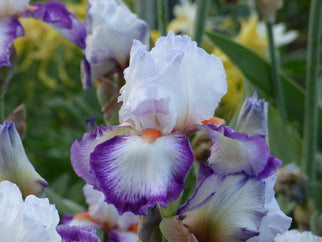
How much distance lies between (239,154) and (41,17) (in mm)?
248

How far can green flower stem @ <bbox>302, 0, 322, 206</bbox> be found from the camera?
0.51 m

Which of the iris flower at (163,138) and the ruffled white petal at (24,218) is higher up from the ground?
the iris flower at (163,138)

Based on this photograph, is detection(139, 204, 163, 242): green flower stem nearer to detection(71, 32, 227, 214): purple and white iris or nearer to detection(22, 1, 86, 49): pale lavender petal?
A: detection(71, 32, 227, 214): purple and white iris

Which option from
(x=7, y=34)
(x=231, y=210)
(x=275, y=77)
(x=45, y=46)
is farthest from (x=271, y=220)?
(x=45, y=46)

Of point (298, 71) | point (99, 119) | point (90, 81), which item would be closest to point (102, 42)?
point (90, 81)

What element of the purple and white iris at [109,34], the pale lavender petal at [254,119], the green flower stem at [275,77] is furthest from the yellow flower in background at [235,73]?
the pale lavender petal at [254,119]

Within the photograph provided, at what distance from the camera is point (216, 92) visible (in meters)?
0.28

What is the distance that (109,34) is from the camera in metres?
0.38

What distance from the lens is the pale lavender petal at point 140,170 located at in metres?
0.25

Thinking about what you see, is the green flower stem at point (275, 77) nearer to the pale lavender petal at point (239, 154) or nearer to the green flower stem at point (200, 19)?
the green flower stem at point (200, 19)

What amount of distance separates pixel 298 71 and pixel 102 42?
843mm

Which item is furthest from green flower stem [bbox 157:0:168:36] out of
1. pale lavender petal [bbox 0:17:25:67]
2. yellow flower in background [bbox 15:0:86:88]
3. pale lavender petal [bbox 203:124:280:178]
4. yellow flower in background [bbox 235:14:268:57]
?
yellow flower in background [bbox 15:0:86:88]

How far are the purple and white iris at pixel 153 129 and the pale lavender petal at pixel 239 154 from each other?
17 millimetres

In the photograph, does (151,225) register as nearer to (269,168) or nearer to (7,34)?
(269,168)
